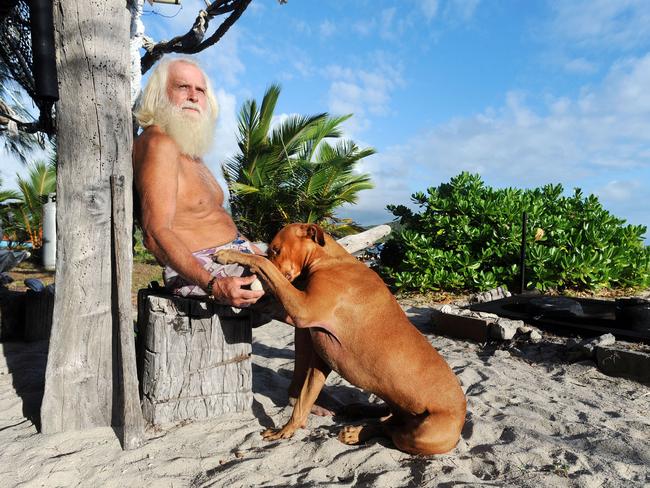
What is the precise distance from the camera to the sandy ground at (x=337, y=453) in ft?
7.41

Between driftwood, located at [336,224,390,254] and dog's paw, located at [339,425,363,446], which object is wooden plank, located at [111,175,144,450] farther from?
driftwood, located at [336,224,390,254]

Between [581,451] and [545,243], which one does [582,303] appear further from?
[581,451]

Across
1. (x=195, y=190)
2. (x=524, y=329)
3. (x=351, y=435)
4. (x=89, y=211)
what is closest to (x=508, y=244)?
(x=524, y=329)

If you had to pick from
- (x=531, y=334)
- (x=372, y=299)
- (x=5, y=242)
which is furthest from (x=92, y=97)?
(x=5, y=242)

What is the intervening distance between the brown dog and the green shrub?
5853mm

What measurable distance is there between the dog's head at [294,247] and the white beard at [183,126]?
83 centimetres

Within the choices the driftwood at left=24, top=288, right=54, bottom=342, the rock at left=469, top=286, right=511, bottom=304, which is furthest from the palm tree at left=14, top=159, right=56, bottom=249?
the rock at left=469, top=286, right=511, bottom=304

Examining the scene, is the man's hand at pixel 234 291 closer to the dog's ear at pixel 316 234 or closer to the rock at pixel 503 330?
the dog's ear at pixel 316 234

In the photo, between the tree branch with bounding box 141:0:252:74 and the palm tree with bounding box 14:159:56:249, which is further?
the palm tree with bounding box 14:159:56:249

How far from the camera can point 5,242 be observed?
13.1 meters

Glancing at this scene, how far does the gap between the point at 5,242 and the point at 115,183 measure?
523 inches

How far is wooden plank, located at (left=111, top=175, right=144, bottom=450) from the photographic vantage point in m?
2.54

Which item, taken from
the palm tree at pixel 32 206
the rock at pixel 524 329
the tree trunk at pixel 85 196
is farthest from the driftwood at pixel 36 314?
the palm tree at pixel 32 206

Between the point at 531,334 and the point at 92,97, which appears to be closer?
the point at 92,97
